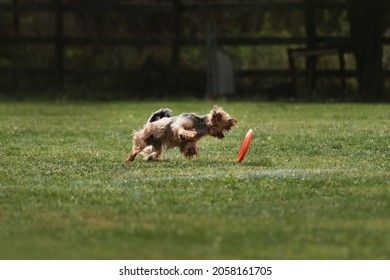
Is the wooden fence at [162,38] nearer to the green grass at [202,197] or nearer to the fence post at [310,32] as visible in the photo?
the fence post at [310,32]

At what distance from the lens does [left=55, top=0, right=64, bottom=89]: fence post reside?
34.9 m

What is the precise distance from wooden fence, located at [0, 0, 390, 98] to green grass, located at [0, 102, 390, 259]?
480 inches

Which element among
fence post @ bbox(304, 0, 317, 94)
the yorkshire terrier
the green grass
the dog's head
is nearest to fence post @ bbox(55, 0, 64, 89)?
fence post @ bbox(304, 0, 317, 94)

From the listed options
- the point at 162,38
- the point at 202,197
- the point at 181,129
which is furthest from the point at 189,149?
the point at 162,38

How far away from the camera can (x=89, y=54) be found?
36.3 m

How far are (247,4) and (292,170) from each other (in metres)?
20.0

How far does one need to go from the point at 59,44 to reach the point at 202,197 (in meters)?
23.6

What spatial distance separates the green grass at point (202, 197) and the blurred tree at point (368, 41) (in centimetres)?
1038

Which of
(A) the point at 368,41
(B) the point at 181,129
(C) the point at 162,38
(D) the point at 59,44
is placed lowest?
(D) the point at 59,44

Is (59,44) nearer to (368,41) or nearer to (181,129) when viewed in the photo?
(368,41)

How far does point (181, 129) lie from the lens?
15117 millimetres

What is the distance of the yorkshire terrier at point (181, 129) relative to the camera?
15.2 m
